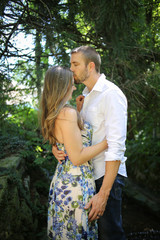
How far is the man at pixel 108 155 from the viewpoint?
70.1 inches

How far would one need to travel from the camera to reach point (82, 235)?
5.66ft

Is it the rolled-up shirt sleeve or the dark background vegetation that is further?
the dark background vegetation

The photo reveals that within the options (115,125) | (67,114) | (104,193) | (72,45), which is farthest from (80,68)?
(104,193)

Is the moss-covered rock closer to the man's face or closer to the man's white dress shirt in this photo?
the man's white dress shirt

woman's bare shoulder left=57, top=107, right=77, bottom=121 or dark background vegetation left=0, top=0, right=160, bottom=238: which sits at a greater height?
dark background vegetation left=0, top=0, right=160, bottom=238

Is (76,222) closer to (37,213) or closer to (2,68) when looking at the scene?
(37,213)

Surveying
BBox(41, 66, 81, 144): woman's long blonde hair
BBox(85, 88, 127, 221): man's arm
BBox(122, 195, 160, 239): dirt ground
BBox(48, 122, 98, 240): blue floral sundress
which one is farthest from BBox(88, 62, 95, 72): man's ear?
BBox(122, 195, 160, 239): dirt ground

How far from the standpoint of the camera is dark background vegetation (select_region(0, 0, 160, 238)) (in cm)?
251

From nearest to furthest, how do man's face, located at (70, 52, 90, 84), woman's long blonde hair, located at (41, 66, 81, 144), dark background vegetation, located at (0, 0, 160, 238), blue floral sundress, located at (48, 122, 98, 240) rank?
blue floral sundress, located at (48, 122, 98, 240), woman's long blonde hair, located at (41, 66, 81, 144), man's face, located at (70, 52, 90, 84), dark background vegetation, located at (0, 0, 160, 238)

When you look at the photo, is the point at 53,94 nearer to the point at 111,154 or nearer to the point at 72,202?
the point at 111,154

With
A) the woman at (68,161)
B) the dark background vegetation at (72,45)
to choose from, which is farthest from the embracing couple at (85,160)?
the dark background vegetation at (72,45)

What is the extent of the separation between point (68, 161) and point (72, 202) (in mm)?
331

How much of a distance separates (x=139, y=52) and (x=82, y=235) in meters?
2.65

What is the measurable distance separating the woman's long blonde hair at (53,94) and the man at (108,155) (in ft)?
1.00
